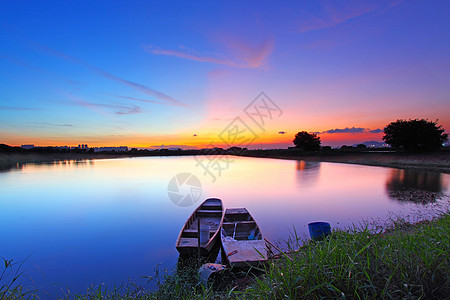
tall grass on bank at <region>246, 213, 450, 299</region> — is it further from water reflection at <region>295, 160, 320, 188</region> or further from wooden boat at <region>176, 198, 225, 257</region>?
water reflection at <region>295, 160, 320, 188</region>

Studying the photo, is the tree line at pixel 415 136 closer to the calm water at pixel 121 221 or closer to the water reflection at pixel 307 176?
the water reflection at pixel 307 176

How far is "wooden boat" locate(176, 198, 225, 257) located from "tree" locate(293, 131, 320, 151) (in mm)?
83590

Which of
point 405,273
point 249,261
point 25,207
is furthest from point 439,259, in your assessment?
point 25,207

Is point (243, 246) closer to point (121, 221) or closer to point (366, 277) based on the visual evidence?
point (366, 277)

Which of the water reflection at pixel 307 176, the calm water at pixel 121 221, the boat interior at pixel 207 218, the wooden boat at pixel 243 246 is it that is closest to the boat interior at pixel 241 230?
the wooden boat at pixel 243 246

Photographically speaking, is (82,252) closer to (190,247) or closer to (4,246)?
(4,246)

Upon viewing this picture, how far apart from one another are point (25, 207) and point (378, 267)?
21.6 meters

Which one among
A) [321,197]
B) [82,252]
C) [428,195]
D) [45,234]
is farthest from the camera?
[321,197]

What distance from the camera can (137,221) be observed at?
13133 millimetres

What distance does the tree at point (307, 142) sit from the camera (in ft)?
298

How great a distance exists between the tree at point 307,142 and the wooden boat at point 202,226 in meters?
83.6

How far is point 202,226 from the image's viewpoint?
10312 millimetres

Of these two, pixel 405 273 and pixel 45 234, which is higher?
pixel 405 273

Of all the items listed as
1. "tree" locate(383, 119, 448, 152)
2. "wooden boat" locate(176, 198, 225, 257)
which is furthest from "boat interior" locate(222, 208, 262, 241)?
"tree" locate(383, 119, 448, 152)
